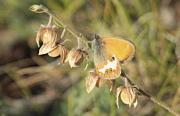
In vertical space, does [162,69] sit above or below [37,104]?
above

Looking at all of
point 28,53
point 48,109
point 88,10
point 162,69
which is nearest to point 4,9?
point 28,53

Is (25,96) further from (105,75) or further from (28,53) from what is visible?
(105,75)

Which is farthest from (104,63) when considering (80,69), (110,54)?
(80,69)

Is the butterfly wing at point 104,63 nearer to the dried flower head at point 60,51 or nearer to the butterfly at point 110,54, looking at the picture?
the butterfly at point 110,54

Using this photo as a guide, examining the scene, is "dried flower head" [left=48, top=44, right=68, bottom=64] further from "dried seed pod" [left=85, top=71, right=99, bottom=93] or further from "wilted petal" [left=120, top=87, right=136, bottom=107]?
"wilted petal" [left=120, top=87, right=136, bottom=107]

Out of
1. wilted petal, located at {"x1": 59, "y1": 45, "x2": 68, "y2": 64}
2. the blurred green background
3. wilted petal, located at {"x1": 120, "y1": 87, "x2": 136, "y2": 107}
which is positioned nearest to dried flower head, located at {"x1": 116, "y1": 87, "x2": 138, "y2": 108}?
wilted petal, located at {"x1": 120, "y1": 87, "x2": 136, "y2": 107}

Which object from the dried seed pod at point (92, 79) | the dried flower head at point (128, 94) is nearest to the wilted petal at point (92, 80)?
the dried seed pod at point (92, 79)
